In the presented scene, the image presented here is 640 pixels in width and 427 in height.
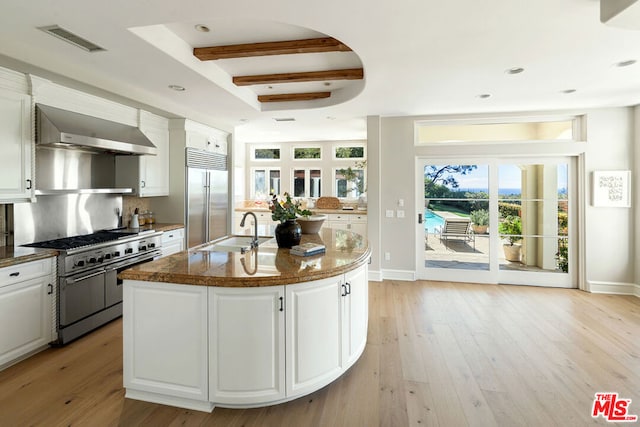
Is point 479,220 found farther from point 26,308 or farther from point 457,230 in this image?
point 26,308

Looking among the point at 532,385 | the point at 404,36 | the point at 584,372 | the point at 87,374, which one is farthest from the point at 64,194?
the point at 584,372

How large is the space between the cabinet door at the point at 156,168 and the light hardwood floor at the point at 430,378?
1.74 meters

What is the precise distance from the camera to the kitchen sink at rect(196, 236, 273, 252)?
117 inches

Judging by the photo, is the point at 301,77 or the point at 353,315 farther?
the point at 301,77

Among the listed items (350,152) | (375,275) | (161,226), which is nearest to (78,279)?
(161,226)

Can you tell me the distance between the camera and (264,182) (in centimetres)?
808

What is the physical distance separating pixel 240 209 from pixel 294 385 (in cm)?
612

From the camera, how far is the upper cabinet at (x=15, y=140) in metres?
2.65

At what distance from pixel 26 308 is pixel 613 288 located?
674 cm

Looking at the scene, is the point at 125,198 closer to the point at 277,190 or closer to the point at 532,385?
the point at 277,190

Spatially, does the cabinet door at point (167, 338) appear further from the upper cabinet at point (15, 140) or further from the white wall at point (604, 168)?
the white wall at point (604, 168)

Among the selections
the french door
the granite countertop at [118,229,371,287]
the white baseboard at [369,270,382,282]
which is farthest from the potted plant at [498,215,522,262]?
the granite countertop at [118,229,371,287]

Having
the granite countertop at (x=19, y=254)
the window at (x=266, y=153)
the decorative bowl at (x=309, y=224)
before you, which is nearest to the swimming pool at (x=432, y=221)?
the decorative bowl at (x=309, y=224)

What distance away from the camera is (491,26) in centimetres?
235
